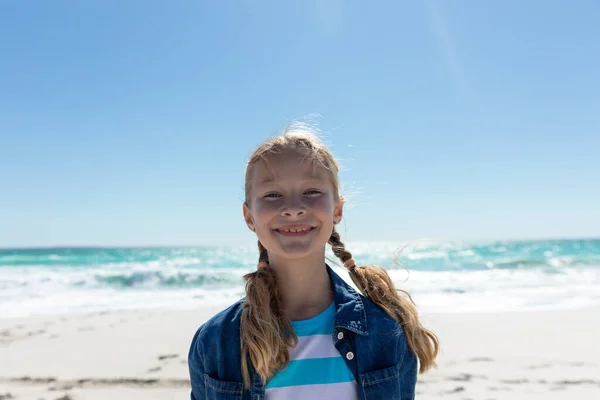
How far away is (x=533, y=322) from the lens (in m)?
6.83

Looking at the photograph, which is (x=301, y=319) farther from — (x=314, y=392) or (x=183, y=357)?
(x=183, y=357)

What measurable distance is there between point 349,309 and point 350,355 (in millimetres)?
193

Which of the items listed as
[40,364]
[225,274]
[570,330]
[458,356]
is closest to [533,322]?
[570,330]

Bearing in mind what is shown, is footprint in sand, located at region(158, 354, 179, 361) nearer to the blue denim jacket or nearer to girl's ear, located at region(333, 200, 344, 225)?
the blue denim jacket

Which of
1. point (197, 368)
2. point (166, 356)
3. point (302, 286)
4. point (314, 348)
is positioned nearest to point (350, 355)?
point (314, 348)

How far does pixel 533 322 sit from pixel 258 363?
672cm

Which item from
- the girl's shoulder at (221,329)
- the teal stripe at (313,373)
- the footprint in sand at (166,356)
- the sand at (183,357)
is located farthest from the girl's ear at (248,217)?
the footprint in sand at (166,356)

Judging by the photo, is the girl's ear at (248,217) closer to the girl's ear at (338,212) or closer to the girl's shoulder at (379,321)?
the girl's ear at (338,212)

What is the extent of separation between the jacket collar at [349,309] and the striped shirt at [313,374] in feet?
0.27

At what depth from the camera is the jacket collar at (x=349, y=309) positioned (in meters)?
1.75

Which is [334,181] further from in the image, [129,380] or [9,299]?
[9,299]

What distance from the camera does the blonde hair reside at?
1635 millimetres

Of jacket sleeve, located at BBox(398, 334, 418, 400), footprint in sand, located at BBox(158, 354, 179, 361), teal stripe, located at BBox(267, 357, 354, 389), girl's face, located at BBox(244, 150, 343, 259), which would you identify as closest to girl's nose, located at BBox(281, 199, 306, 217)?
girl's face, located at BBox(244, 150, 343, 259)

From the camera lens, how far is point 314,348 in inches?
67.2
